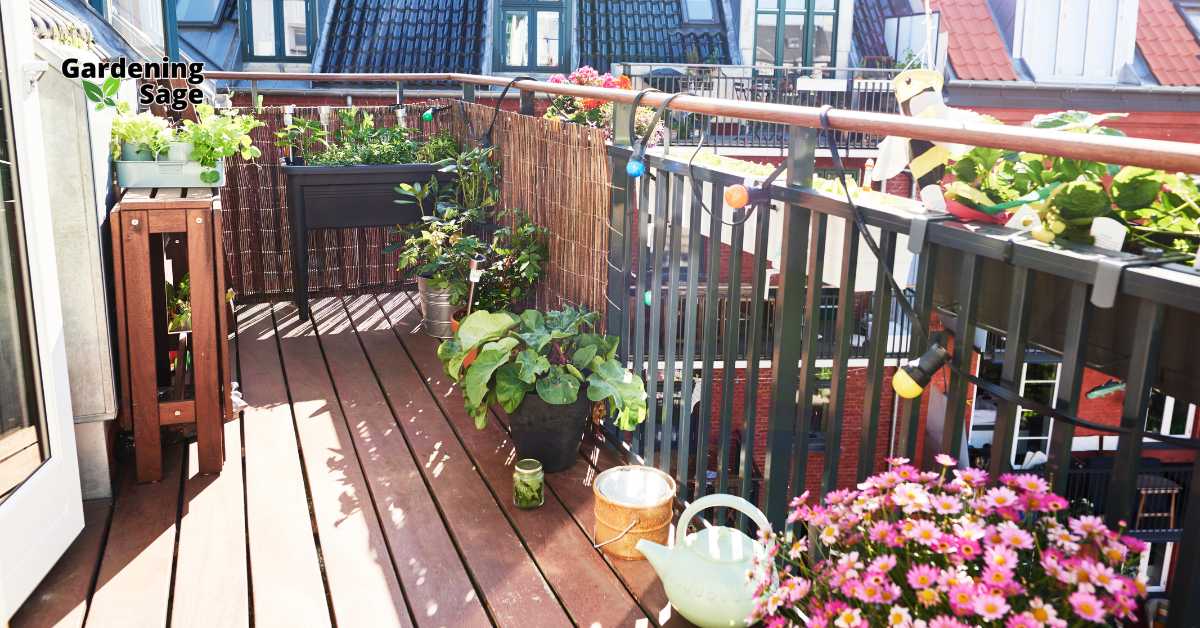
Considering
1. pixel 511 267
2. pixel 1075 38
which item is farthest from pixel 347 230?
pixel 1075 38

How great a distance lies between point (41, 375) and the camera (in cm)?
204

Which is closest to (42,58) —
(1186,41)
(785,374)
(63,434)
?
(63,434)

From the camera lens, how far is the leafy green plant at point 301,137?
4.45m

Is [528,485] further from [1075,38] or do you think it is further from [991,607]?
[1075,38]

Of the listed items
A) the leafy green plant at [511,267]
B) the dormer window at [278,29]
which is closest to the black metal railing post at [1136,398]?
the leafy green plant at [511,267]

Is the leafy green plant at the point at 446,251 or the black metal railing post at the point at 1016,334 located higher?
the black metal railing post at the point at 1016,334

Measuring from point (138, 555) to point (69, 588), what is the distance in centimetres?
17

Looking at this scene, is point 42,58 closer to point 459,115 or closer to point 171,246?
point 171,246

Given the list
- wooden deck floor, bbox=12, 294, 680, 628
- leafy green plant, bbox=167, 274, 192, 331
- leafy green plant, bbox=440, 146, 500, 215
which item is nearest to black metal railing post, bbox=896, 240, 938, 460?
wooden deck floor, bbox=12, 294, 680, 628

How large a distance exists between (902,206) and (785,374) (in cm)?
44

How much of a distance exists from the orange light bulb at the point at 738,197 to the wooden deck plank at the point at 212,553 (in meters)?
→ 1.25

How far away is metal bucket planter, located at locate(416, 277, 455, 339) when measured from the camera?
393 centimetres

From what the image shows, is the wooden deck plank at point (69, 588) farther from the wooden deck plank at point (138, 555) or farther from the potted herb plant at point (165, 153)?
the potted herb plant at point (165, 153)

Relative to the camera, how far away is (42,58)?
2.23 meters
